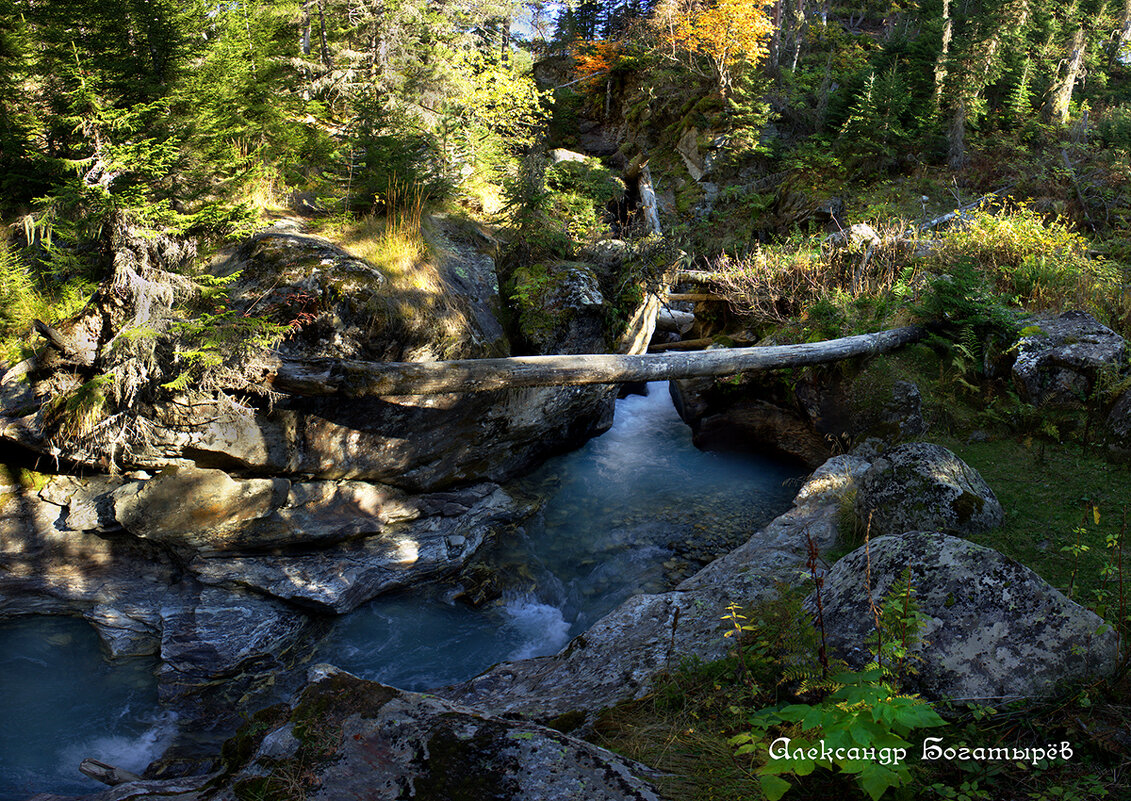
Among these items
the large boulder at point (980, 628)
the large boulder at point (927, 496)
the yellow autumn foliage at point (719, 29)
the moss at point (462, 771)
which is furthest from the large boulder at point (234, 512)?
the yellow autumn foliage at point (719, 29)

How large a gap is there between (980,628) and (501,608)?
201 inches

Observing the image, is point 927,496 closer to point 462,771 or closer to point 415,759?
point 462,771

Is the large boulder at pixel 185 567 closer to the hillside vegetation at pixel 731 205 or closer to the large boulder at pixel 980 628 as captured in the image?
the hillside vegetation at pixel 731 205

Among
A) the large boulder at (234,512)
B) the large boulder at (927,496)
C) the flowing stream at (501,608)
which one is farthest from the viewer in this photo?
the large boulder at (234,512)

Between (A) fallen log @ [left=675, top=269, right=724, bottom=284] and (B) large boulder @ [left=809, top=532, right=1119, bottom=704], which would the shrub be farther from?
(B) large boulder @ [left=809, top=532, right=1119, bottom=704]

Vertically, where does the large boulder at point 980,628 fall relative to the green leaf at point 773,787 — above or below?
below

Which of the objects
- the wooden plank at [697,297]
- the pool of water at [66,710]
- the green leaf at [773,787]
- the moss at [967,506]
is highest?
the wooden plank at [697,297]

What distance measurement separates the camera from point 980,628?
310 centimetres

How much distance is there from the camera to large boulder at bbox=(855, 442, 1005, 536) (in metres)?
5.03

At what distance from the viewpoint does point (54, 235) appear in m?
7.22

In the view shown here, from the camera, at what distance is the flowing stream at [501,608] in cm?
525

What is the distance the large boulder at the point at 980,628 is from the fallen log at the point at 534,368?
4.13 metres

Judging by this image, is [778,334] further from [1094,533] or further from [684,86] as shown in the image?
[684,86]

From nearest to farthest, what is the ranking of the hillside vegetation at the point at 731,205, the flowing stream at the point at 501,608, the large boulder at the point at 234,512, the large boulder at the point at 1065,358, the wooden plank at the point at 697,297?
the hillside vegetation at the point at 731,205
the flowing stream at the point at 501,608
the large boulder at the point at 234,512
the large boulder at the point at 1065,358
the wooden plank at the point at 697,297
